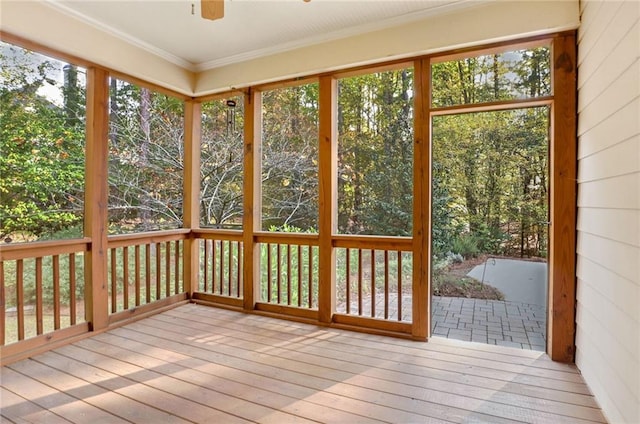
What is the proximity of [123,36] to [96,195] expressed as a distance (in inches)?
58.3

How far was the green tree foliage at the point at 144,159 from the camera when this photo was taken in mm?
3355

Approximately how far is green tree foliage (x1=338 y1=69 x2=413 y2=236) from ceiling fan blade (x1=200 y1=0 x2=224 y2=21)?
1840mm

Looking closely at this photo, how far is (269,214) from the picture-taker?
3713 millimetres

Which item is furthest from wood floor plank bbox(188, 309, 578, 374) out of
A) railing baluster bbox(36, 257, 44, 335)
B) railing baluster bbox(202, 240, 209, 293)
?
railing baluster bbox(36, 257, 44, 335)

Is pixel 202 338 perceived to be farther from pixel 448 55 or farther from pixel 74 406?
pixel 448 55

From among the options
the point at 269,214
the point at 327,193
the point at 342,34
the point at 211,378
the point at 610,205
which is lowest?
the point at 211,378

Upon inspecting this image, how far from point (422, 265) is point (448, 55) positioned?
1742 mm

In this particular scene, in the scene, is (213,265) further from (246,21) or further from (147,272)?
(246,21)

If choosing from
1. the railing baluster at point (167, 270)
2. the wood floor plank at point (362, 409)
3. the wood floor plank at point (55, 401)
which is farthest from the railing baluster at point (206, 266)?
the wood floor plank at point (362, 409)

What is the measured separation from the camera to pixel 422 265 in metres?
2.84

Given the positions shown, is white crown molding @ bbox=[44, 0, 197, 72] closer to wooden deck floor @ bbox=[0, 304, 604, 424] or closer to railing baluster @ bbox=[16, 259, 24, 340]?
railing baluster @ bbox=[16, 259, 24, 340]

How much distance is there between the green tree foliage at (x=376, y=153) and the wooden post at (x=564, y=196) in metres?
1.05

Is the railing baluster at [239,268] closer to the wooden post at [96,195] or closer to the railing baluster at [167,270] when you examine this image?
the railing baluster at [167,270]

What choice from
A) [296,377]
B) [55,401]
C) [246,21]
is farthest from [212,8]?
[55,401]
